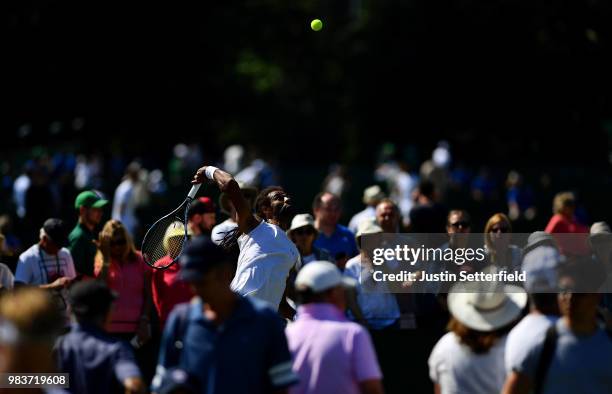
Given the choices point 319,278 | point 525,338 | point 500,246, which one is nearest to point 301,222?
point 500,246

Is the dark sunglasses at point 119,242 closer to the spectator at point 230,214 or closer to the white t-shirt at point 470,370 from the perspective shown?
the spectator at point 230,214

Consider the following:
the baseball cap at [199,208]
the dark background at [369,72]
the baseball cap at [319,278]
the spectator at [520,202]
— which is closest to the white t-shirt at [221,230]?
the baseball cap at [199,208]

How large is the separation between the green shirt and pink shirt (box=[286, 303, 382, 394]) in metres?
5.20

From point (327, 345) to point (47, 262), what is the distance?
4.90m

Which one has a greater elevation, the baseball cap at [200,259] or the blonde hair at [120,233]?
the blonde hair at [120,233]

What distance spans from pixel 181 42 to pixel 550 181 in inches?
701

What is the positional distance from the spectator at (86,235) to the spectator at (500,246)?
339cm

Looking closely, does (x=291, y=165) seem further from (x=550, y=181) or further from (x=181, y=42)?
(x=550, y=181)

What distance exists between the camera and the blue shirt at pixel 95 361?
22.0ft

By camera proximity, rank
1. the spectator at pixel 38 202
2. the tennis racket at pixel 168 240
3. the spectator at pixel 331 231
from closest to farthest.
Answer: the tennis racket at pixel 168 240 → the spectator at pixel 331 231 → the spectator at pixel 38 202

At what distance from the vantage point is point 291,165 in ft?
236

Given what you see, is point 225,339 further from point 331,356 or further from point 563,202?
point 563,202

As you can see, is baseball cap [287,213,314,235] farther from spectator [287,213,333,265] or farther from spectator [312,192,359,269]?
spectator [312,192,359,269]

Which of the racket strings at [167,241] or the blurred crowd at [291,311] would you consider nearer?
the blurred crowd at [291,311]
